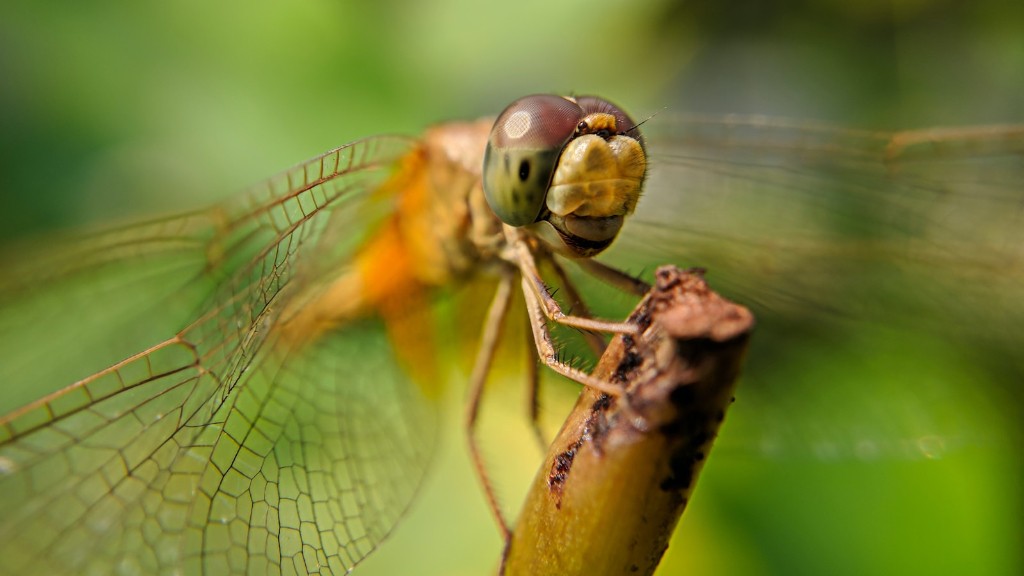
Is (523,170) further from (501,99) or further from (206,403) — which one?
(501,99)

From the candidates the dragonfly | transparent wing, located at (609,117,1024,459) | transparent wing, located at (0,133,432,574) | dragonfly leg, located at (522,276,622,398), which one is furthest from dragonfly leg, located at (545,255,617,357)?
transparent wing, located at (609,117,1024,459)

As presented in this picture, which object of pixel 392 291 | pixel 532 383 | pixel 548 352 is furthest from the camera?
pixel 392 291

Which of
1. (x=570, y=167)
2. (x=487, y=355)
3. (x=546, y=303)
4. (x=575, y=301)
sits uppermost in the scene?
(x=570, y=167)

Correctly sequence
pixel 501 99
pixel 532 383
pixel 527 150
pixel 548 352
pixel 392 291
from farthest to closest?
pixel 501 99, pixel 392 291, pixel 532 383, pixel 527 150, pixel 548 352

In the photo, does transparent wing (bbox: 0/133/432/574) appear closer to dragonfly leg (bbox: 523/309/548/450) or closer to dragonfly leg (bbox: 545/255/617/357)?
dragonfly leg (bbox: 523/309/548/450)

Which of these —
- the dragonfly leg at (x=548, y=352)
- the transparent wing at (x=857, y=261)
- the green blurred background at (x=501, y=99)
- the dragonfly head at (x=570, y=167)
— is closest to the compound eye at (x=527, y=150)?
the dragonfly head at (x=570, y=167)

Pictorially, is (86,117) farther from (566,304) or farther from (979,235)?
(979,235)

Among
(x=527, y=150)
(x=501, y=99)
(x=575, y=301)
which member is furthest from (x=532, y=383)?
(x=501, y=99)
